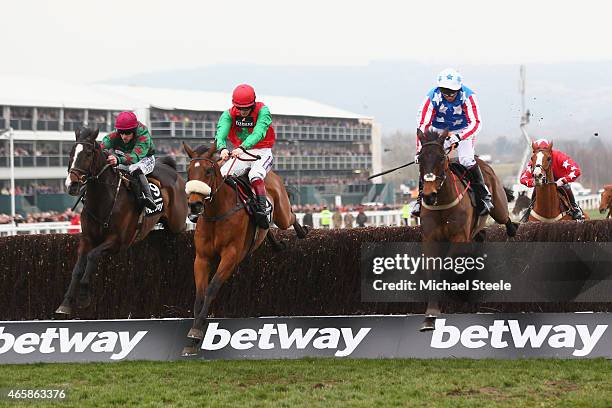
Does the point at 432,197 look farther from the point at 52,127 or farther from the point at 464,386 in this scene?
the point at 52,127

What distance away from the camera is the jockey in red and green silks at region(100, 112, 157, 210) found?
33.3 feet

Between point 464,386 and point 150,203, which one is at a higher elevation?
point 150,203

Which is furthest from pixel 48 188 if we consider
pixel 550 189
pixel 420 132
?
pixel 420 132

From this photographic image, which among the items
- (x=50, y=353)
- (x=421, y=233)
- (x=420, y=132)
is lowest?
(x=50, y=353)

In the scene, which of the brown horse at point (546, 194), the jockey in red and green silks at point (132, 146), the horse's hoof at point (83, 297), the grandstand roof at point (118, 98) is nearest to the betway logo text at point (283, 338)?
the horse's hoof at point (83, 297)

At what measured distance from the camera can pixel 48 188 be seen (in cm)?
5519

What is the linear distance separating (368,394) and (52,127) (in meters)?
54.4

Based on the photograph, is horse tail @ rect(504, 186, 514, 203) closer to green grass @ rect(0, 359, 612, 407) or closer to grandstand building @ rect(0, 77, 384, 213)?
green grass @ rect(0, 359, 612, 407)

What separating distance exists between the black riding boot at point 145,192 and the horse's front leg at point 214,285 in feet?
4.43

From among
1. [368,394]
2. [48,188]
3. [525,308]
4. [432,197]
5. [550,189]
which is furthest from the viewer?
[48,188]

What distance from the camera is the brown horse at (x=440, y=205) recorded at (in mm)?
8914

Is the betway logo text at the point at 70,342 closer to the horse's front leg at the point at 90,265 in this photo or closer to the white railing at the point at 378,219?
the horse's front leg at the point at 90,265

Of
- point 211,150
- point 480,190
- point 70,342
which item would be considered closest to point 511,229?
point 480,190

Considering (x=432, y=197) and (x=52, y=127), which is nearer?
(x=432, y=197)
